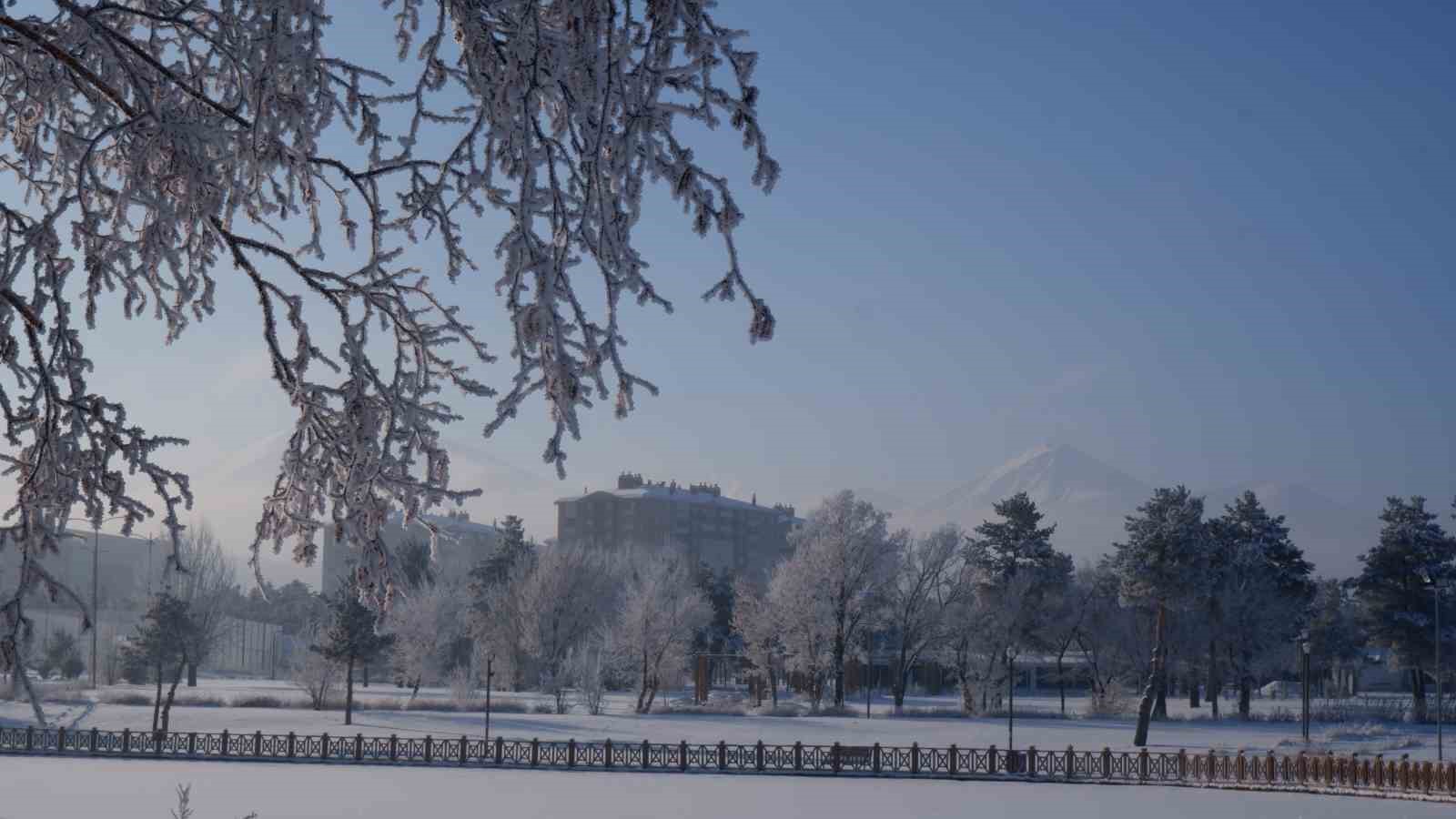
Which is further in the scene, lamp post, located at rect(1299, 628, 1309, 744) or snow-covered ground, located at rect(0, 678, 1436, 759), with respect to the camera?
snow-covered ground, located at rect(0, 678, 1436, 759)

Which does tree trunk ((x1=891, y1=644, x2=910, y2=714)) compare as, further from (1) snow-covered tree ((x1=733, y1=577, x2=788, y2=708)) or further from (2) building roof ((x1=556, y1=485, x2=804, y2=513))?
(2) building roof ((x1=556, y1=485, x2=804, y2=513))

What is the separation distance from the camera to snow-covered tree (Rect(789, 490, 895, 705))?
2381 inches

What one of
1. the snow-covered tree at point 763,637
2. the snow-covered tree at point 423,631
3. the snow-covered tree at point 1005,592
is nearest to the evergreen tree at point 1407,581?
the snow-covered tree at point 1005,592

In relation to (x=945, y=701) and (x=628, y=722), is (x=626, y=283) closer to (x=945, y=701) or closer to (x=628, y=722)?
(x=628, y=722)

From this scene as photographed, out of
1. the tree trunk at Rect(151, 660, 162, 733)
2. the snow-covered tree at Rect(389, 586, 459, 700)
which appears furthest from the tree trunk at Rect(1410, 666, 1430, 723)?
the tree trunk at Rect(151, 660, 162, 733)

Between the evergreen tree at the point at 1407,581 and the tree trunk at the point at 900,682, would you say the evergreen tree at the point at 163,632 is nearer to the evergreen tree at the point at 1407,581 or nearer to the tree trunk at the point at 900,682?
the tree trunk at the point at 900,682

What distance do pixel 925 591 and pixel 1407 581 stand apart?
73.5 ft

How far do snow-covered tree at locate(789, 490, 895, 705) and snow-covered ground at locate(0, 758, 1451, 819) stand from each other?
27797mm

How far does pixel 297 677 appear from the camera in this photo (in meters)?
54.8

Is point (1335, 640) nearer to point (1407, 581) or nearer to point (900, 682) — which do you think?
point (1407, 581)

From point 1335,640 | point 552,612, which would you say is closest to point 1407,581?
point 1335,640

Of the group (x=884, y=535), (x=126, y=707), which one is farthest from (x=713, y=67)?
(x=884, y=535)

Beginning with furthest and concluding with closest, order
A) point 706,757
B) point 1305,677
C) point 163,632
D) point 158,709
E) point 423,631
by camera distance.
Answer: point 423,631
point 163,632
point 1305,677
point 158,709
point 706,757

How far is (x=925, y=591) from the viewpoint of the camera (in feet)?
210
